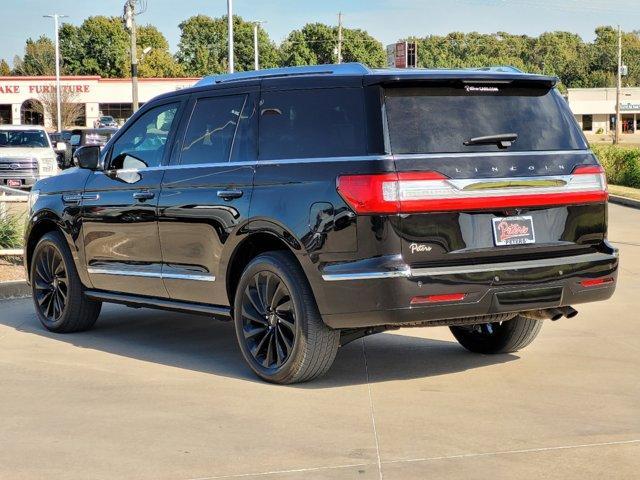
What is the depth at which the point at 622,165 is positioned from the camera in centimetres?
3681

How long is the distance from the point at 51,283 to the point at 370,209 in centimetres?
400

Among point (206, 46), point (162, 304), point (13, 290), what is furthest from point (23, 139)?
point (206, 46)

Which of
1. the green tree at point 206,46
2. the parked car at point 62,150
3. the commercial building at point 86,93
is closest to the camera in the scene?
the parked car at point 62,150

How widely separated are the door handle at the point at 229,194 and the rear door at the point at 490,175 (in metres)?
1.18

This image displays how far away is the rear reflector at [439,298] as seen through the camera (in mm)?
6661

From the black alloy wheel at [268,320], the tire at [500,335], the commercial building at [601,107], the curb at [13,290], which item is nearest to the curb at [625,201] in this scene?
the curb at [13,290]

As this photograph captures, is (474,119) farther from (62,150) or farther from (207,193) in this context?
(62,150)

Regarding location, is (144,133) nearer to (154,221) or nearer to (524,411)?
(154,221)

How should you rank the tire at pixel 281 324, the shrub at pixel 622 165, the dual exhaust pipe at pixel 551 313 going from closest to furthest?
the tire at pixel 281 324
the dual exhaust pipe at pixel 551 313
the shrub at pixel 622 165

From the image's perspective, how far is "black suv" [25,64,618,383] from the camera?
22.0 ft

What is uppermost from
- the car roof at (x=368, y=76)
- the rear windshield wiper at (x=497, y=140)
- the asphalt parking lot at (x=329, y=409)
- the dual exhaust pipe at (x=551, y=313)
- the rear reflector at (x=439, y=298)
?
the car roof at (x=368, y=76)

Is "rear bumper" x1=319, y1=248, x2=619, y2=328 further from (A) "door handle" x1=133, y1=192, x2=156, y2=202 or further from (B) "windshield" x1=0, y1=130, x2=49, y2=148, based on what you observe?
(B) "windshield" x1=0, y1=130, x2=49, y2=148

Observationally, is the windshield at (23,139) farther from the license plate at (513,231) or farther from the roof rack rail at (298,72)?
the license plate at (513,231)

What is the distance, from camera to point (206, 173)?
25.8ft
